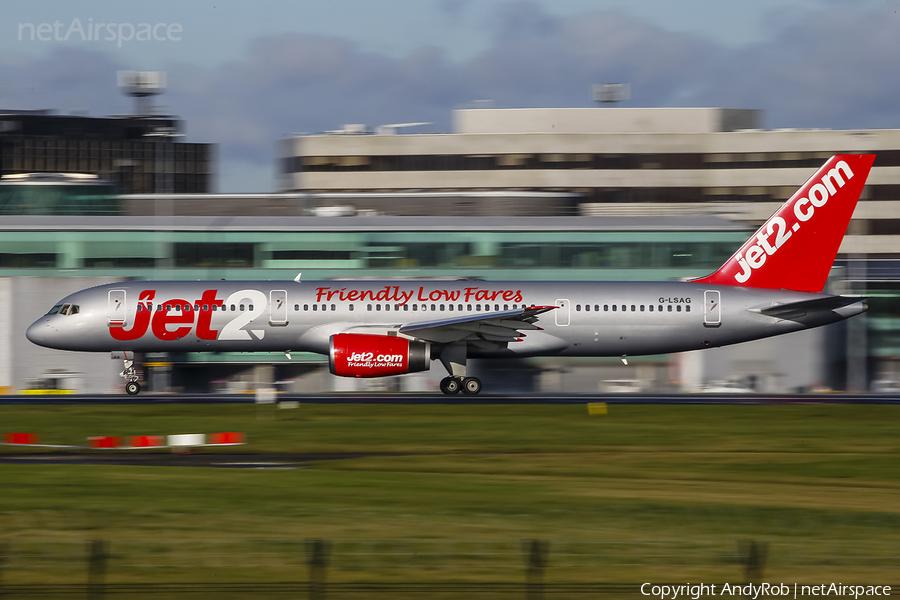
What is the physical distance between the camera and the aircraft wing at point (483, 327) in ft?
128

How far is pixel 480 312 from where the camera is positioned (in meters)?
40.9

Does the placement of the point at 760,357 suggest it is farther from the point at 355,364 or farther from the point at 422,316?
the point at 355,364

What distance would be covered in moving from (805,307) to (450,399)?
14036 millimetres

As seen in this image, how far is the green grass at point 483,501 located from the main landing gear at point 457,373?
7.95 m

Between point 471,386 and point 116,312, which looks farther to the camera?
point 471,386

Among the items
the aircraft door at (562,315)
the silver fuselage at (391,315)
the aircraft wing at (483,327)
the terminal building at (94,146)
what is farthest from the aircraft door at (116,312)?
the terminal building at (94,146)

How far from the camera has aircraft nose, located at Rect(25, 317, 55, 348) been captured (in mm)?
40969

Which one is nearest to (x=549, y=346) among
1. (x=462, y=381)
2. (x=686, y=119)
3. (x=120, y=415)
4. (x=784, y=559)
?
(x=462, y=381)

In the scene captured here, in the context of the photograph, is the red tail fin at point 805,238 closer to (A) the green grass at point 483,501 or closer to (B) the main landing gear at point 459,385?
(B) the main landing gear at point 459,385

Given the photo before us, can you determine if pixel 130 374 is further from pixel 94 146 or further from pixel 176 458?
pixel 94 146

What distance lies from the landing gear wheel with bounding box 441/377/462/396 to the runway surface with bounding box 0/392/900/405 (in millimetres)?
326

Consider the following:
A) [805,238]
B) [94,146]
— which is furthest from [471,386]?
[94,146]

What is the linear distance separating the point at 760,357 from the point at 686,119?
51750 millimetres

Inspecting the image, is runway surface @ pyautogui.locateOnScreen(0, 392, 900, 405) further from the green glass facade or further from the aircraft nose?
the green glass facade
